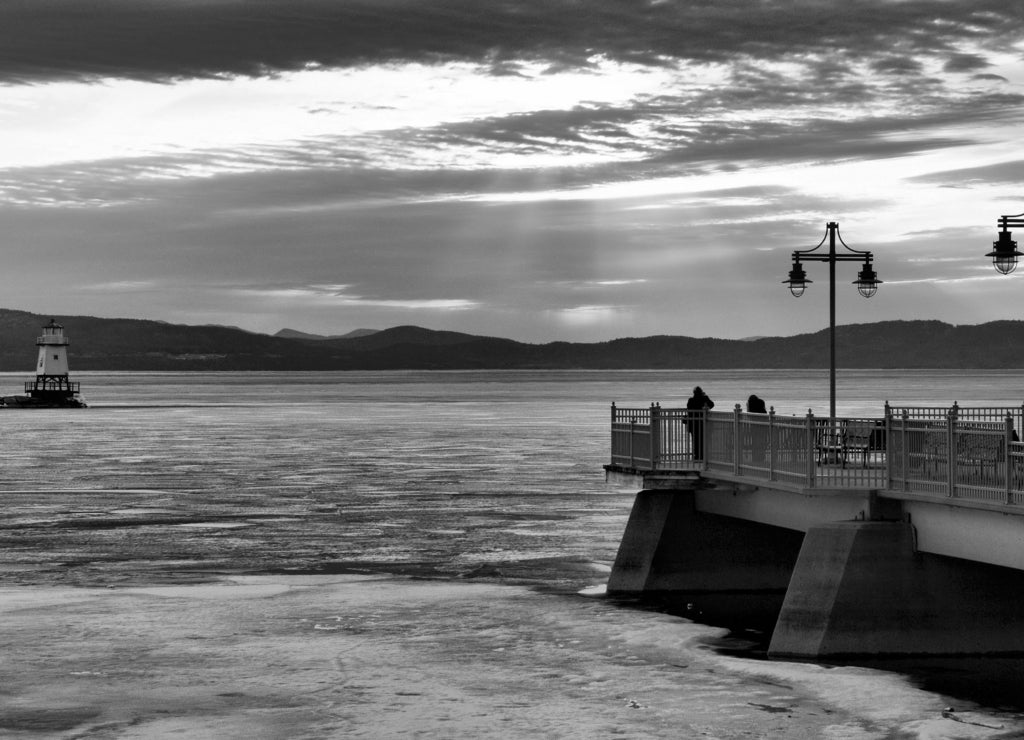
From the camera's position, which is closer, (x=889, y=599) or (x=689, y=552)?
(x=889, y=599)

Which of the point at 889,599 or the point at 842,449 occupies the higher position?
the point at 842,449

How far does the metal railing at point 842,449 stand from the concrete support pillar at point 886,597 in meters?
0.85

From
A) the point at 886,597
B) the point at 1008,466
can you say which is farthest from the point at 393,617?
the point at 1008,466

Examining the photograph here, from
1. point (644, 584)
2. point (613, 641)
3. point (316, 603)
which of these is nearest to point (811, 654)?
point (613, 641)

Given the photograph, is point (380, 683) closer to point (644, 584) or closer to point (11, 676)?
point (11, 676)

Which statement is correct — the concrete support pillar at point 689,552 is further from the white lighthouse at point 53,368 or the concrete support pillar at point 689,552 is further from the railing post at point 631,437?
the white lighthouse at point 53,368

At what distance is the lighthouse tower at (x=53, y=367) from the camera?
145625mm

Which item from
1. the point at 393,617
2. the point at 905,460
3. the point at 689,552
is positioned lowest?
the point at 393,617

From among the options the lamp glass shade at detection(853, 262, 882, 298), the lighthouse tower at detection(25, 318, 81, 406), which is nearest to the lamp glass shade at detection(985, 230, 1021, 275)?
the lamp glass shade at detection(853, 262, 882, 298)

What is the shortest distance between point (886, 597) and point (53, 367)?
140 metres

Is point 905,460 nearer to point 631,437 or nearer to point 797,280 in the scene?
point 631,437

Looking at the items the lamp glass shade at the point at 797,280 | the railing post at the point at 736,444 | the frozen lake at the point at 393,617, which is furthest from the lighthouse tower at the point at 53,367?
the railing post at the point at 736,444

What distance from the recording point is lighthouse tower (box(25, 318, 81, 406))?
5733 inches

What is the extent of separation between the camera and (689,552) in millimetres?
25625
